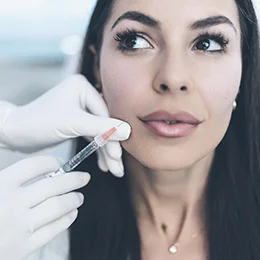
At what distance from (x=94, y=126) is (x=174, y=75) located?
0.19 metres

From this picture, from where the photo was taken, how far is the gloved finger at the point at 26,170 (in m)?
0.85

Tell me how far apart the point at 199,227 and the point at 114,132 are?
0.31 meters

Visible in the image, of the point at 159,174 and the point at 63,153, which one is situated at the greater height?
the point at 159,174

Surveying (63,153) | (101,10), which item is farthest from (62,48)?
(101,10)

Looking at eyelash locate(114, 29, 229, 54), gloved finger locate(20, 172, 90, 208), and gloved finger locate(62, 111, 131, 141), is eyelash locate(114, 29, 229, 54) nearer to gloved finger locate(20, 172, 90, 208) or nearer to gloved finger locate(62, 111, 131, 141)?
gloved finger locate(62, 111, 131, 141)

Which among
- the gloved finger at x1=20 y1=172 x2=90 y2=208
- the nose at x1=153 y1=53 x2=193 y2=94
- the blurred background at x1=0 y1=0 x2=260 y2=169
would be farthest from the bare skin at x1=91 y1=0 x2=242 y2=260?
the blurred background at x1=0 y1=0 x2=260 y2=169

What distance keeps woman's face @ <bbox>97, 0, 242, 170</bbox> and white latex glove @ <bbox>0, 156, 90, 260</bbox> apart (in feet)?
0.54

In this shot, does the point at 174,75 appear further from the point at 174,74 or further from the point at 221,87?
the point at 221,87

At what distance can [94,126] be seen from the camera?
93 cm

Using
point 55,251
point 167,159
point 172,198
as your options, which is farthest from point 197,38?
point 55,251

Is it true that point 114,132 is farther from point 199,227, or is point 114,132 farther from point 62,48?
point 62,48

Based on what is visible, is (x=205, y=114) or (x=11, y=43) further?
(x=11, y=43)

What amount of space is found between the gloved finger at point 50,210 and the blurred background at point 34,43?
1289mm

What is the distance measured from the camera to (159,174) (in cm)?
103
